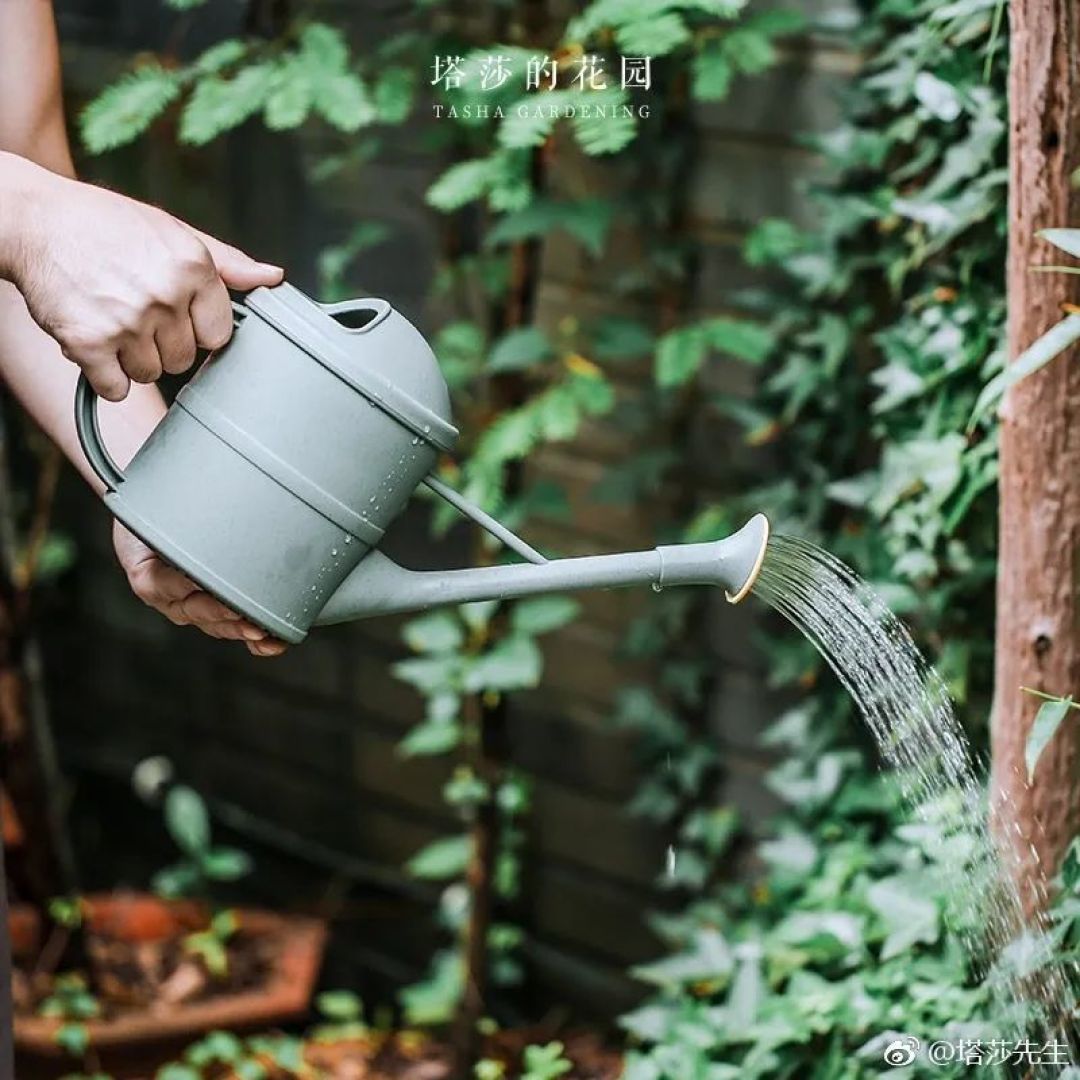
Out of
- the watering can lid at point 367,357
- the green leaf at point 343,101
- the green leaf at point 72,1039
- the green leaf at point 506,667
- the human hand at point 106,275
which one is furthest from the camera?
the green leaf at point 72,1039

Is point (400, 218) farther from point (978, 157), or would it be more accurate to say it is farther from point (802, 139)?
point (978, 157)

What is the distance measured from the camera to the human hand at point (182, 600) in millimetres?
1434

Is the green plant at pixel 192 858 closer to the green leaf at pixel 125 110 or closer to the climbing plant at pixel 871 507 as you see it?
the climbing plant at pixel 871 507

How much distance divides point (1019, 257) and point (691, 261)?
3.19ft

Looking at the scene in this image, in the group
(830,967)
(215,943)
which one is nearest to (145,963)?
(215,943)

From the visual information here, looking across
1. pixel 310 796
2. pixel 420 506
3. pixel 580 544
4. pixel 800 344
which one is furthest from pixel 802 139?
pixel 310 796

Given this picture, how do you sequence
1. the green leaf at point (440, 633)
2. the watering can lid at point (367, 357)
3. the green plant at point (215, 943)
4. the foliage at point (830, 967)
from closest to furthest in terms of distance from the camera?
the watering can lid at point (367, 357), the foliage at point (830, 967), the green leaf at point (440, 633), the green plant at point (215, 943)

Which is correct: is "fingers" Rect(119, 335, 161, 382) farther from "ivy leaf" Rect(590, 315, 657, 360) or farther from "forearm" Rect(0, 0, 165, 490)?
"ivy leaf" Rect(590, 315, 657, 360)

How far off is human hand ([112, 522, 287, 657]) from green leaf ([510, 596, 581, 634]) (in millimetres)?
936

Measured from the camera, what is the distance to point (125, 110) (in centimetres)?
215

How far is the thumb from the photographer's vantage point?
1335mm

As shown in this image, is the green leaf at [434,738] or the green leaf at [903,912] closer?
the green leaf at [903,912]

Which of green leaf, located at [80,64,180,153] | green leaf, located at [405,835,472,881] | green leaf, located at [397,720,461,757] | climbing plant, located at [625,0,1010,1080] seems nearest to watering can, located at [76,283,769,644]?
climbing plant, located at [625,0,1010,1080]

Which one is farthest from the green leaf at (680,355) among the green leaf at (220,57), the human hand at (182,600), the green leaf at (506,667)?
the human hand at (182,600)
